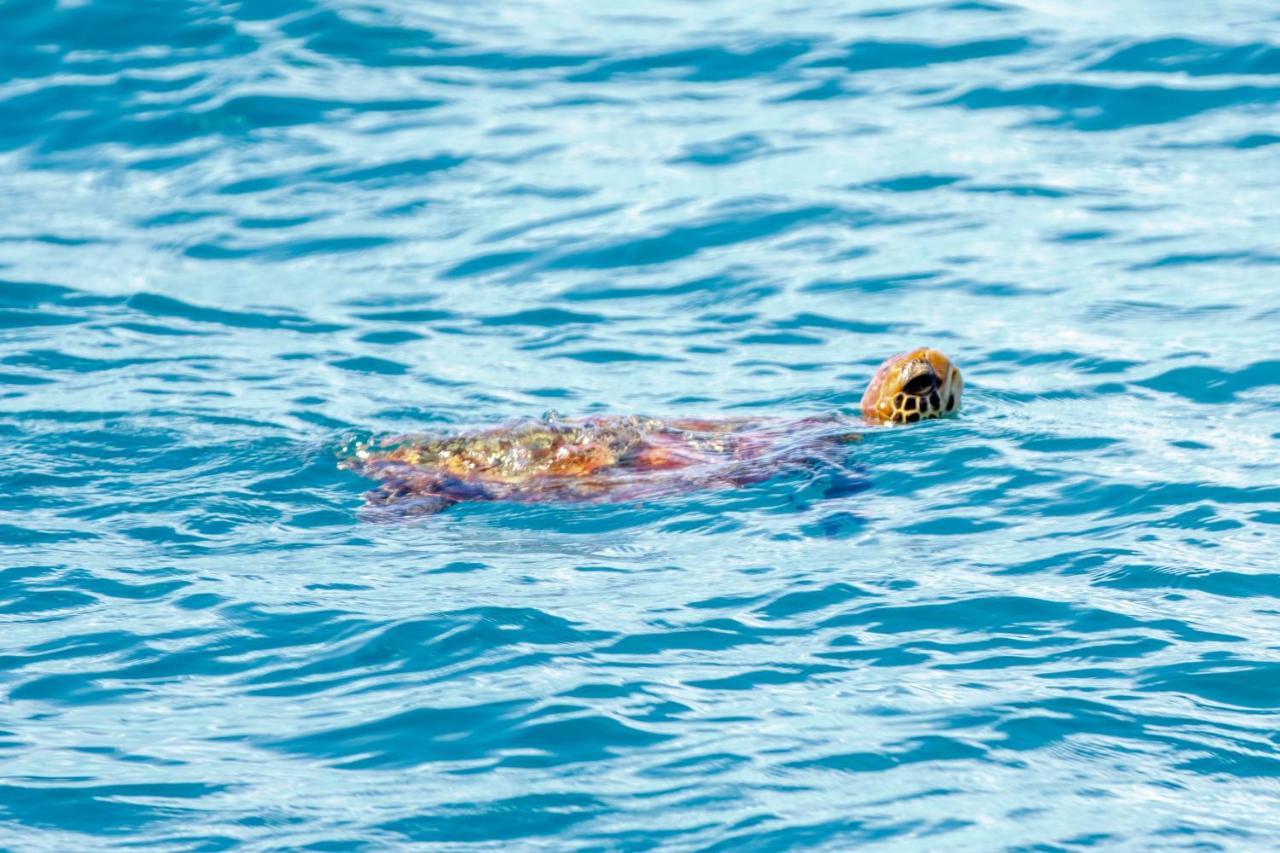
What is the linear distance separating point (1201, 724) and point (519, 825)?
2326 millimetres

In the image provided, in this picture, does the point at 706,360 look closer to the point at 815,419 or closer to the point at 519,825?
the point at 815,419

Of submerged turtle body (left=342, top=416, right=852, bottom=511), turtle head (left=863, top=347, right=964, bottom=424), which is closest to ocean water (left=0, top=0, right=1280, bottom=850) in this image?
submerged turtle body (left=342, top=416, right=852, bottom=511)

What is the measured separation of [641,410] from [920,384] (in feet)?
5.54

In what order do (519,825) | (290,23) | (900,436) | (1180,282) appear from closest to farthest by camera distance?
(519,825) < (900,436) < (1180,282) < (290,23)

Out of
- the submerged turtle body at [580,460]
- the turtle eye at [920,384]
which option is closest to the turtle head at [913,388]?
the turtle eye at [920,384]

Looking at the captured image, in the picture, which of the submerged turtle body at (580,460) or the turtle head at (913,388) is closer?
the submerged turtle body at (580,460)

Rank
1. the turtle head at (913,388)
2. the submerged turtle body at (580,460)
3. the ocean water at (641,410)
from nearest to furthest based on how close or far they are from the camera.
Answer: the ocean water at (641,410) → the submerged turtle body at (580,460) → the turtle head at (913,388)

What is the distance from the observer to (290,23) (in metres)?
16.9

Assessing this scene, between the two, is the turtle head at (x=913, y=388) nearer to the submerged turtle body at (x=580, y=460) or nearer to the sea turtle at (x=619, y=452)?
the sea turtle at (x=619, y=452)

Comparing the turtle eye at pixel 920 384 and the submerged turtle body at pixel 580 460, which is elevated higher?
the turtle eye at pixel 920 384

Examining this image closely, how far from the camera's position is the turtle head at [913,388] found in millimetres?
8383

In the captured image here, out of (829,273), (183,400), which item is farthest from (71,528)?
(829,273)

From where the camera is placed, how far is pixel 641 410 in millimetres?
9289

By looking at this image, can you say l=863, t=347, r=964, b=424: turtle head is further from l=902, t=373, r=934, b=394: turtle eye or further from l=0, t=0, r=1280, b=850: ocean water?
l=0, t=0, r=1280, b=850: ocean water
